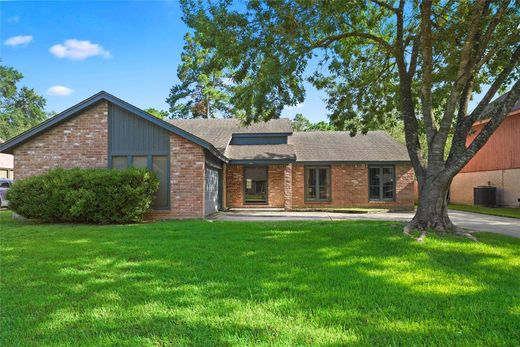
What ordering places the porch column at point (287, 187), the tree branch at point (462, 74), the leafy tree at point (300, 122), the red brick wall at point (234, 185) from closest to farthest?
1. the tree branch at point (462, 74)
2. the porch column at point (287, 187)
3. the red brick wall at point (234, 185)
4. the leafy tree at point (300, 122)

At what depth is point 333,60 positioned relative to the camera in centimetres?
1080

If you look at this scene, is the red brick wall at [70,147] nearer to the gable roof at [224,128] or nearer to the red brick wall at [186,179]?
the red brick wall at [186,179]

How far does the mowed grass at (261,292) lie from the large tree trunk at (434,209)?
1.03m

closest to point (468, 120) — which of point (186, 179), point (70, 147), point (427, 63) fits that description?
point (427, 63)

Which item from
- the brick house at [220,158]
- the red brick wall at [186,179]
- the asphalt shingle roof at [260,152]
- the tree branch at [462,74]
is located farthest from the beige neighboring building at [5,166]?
the tree branch at [462,74]

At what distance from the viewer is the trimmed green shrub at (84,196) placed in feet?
34.6

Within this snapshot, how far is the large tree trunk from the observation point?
839 cm

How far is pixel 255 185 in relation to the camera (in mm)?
18000

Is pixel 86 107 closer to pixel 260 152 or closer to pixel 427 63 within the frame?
pixel 260 152

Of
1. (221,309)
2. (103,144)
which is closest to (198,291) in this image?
(221,309)

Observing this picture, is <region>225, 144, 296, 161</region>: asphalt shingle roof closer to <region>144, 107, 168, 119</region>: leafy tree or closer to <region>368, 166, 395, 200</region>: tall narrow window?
<region>368, 166, 395, 200</region>: tall narrow window

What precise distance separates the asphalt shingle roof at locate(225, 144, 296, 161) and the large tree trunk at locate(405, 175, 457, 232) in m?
8.10

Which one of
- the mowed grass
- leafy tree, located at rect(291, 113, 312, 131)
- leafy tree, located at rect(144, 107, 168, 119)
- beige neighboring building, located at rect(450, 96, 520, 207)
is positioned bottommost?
the mowed grass

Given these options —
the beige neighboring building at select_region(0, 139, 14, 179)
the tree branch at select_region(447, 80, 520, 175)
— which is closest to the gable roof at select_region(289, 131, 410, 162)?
the tree branch at select_region(447, 80, 520, 175)
